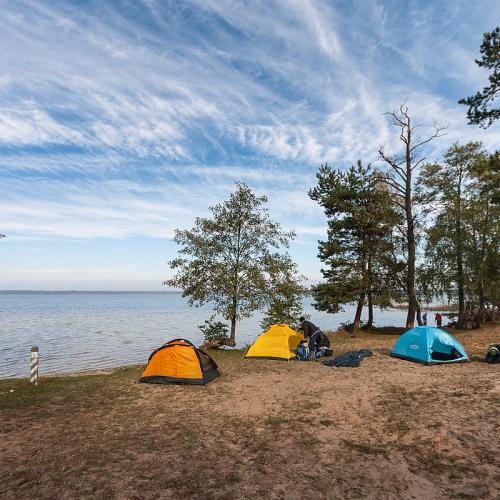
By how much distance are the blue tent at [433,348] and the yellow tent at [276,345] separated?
4758mm

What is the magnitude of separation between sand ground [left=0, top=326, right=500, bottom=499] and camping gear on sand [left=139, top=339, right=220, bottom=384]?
432 mm

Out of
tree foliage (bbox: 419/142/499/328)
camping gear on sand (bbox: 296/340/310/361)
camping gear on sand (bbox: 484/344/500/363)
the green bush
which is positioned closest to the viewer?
camping gear on sand (bbox: 484/344/500/363)

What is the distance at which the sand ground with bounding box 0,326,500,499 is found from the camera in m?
5.50

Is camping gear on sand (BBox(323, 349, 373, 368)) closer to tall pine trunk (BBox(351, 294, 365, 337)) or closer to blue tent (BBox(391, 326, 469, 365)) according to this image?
blue tent (BBox(391, 326, 469, 365))

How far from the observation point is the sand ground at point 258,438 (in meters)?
5.50

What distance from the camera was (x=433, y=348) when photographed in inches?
582

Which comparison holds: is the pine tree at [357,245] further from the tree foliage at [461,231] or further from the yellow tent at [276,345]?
the yellow tent at [276,345]

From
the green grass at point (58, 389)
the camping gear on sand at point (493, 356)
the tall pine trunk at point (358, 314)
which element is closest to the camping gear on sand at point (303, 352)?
the green grass at point (58, 389)

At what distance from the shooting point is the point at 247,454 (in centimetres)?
662

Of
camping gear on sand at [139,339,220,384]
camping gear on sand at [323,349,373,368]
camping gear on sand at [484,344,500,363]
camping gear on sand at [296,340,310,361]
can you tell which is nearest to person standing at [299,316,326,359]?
camping gear on sand at [296,340,310,361]

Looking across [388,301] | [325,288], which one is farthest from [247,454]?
[388,301]

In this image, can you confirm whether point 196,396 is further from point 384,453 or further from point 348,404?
point 384,453

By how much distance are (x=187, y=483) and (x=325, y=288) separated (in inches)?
906

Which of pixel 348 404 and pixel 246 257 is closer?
pixel 348 404
